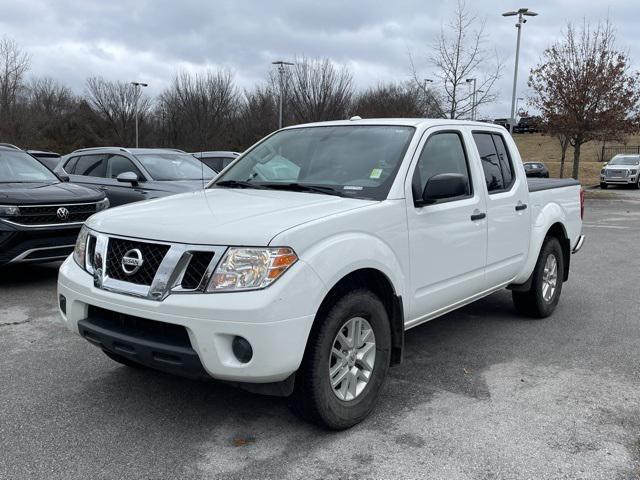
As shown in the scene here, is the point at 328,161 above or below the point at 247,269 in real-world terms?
above

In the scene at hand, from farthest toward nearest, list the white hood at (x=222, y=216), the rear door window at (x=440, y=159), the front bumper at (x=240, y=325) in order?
the rear door window at (x=440, y=159) < the white hood at (x=222, y=216) < the front bumper at (x=240, y=325)

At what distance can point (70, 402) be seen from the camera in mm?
3840

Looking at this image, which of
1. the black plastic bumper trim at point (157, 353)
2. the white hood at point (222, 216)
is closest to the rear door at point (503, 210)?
the white hood at point (222, 216)

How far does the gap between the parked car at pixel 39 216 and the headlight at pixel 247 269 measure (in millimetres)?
4675

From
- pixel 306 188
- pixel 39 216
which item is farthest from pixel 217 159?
pixel 306 188

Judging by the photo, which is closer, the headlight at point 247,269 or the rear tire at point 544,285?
the headlight at point 247,269

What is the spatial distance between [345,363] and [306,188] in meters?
1.21

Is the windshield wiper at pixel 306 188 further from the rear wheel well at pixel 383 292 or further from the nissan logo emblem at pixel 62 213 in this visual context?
the nissan logo emblem at pixel 62 213

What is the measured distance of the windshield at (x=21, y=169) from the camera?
779 centimetres

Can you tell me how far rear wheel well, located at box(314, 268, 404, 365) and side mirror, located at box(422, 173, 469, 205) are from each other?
0.66 m

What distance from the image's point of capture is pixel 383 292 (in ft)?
12.3

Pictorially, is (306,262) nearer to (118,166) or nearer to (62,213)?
(62,213)

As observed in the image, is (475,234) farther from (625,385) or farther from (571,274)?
(571,274)

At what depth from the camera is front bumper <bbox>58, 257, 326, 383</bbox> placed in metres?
2.92
